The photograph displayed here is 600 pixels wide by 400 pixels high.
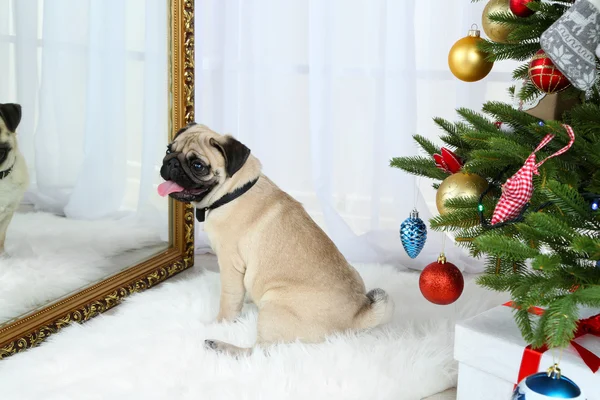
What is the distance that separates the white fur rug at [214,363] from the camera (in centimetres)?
161

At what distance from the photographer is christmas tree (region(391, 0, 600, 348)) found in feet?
3.56

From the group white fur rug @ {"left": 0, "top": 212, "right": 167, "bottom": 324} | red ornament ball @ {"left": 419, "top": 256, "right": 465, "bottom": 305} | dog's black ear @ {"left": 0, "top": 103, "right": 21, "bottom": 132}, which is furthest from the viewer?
white fur rug @ {"left": 0, "top": 212, "right": 167, "bottom": 324}

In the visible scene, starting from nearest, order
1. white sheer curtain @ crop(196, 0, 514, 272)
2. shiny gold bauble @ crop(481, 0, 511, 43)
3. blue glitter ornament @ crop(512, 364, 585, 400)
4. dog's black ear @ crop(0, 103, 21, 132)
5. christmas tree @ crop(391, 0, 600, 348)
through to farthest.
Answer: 1. blue glitter ornament @ crop(512, 364, 585, 400)
2. christmas tree @ crop(391, 0, 600, 348)
3. shiny gold bauble @ crop(481, 0, 511, 43)
4. dog's black ear @ crop(0, 103, 21, 132)
5. white sheer curtain @ crop(196, 0, 514, 272)

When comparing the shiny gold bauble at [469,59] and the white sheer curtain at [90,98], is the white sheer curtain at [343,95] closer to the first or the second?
the white sheer curtain at [90,98]

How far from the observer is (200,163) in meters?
1.83

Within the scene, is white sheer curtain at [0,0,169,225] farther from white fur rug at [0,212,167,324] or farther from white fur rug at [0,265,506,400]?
white fur rug at [0,265,506,400]

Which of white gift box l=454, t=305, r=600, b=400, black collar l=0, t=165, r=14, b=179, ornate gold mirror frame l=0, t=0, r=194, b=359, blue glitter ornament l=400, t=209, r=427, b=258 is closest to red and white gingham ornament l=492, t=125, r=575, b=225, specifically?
white gift box l=454, t=305, r=600, b=400

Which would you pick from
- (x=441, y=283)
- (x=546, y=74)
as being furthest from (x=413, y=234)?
(x=546, y=74)

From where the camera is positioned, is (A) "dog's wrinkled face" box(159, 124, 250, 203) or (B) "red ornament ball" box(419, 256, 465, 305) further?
(A) "dog's wrinkled face" box(159, 124, 250, 203)

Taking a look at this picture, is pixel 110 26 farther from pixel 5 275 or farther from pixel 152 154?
pixel 5 275

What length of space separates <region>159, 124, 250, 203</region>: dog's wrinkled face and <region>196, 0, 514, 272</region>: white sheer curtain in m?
1.05

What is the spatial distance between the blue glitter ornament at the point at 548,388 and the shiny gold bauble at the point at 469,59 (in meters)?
0.77

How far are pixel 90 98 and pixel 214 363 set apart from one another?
927 mm

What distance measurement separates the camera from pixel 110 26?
2162 millimetres
